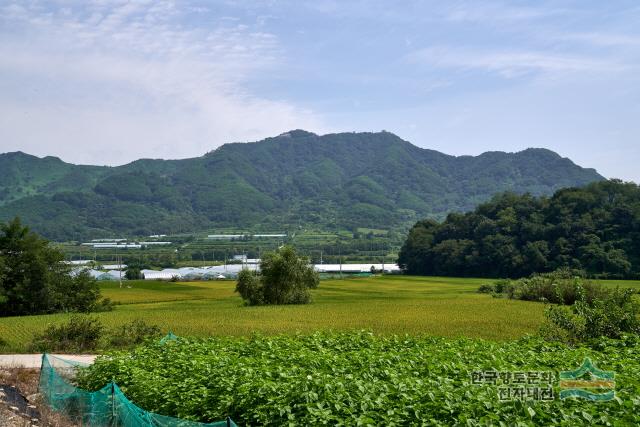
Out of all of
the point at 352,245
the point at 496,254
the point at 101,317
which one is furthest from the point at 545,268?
the point at 352,245

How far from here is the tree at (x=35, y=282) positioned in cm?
5100

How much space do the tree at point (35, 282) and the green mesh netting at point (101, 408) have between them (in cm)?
3721

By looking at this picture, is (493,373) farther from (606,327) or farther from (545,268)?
(545,268)

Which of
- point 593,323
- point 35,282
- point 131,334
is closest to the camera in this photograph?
point 593,323

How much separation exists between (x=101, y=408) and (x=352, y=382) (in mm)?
5784

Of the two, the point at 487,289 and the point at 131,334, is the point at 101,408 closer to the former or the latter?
the point at 131,334

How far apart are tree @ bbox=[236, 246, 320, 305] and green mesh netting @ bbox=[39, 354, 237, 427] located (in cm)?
3858

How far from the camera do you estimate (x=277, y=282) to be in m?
55.8

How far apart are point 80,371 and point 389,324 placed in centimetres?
2070

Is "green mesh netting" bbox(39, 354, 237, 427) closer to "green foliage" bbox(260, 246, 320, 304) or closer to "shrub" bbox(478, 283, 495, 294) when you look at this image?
"green foliage" bbox(260, 246, 320, 304)

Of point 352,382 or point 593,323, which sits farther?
point 593,323

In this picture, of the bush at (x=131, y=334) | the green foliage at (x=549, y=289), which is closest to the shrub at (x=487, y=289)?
the green foliage at (x=549, y=289)

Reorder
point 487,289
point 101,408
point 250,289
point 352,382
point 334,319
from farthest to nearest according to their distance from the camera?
point 487,289 → point 250,289 → point 334,319 → point 101,408 → point 352,382

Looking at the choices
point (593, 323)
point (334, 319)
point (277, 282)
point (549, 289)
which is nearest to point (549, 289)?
point (549, 289)
